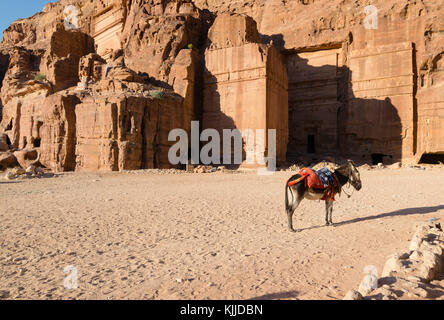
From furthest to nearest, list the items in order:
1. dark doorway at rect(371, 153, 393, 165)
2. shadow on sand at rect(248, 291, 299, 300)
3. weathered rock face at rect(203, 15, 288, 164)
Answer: dark doorway at rect(371, 153, 393, 165) < weathered rock face at rect(203, 15, 288, 164) < shadow on sand at rect(248, 291, 299, 300)

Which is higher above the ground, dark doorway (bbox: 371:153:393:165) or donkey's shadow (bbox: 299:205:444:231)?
dark doorway (bbox: 371:153:393:165)

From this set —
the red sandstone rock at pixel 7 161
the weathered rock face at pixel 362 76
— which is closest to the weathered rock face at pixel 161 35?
the weathered rock face at pixel 362 76

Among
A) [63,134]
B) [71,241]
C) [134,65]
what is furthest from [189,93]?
[71,241]

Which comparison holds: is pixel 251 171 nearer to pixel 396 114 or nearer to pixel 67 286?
pixel 396 114

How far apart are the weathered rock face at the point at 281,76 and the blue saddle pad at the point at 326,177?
44.3 ft

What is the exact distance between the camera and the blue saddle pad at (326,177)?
5.67m

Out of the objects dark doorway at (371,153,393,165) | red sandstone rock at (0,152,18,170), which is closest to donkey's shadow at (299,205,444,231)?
dark doorway at (371,153,393,165)

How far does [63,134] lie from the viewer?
65.3ft

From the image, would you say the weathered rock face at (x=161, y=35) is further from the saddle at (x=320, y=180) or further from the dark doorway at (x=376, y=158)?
the saddle at (x=320, y=180)

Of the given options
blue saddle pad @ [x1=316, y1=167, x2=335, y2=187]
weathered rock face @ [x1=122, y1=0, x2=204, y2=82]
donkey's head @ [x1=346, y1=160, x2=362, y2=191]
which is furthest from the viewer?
weathered rock face @ [x1=122, y1=0, x2=204, y2=82]

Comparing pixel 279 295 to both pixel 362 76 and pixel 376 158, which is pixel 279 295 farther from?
pixel 362 76

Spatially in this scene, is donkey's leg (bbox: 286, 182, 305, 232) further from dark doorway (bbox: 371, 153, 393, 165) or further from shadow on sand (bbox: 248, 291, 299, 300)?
dark doorway (bbox: 371, 153, 393, 165)

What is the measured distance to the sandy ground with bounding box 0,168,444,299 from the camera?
9.77ft

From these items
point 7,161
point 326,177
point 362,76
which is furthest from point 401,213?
point 7,161
